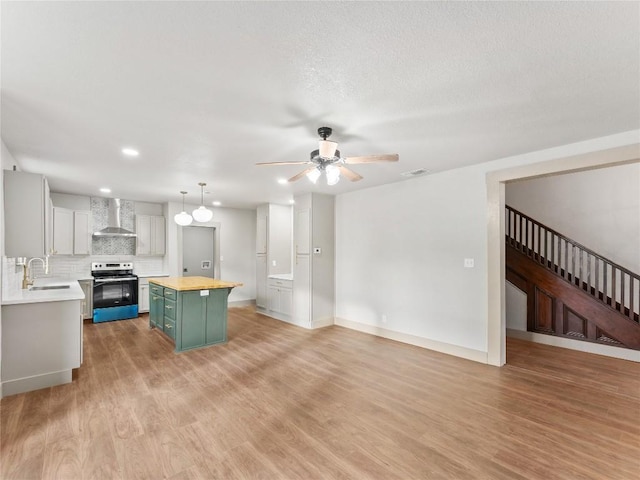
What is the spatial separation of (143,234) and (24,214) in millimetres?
3572

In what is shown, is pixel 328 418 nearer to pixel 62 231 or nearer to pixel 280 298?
pixel 280 298

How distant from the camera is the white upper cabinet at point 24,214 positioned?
3.03m

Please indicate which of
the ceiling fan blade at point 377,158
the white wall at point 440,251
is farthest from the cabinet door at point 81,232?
the ceiling fan blade at point 377,158

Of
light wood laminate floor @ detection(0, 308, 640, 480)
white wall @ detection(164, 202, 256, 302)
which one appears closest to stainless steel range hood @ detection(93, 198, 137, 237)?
white wall @ detection(164, 202, 256, 302)

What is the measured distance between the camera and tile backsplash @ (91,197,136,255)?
630 cm

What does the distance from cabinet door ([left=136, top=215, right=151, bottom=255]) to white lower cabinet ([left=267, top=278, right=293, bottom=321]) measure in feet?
8.99

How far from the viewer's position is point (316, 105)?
231cm

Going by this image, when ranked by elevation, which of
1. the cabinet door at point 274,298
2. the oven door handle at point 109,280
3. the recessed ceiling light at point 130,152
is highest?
the recessed ceiling light at point 130,152

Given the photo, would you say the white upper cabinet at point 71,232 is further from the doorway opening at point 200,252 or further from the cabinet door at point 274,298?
the cabinet door at point 274,298

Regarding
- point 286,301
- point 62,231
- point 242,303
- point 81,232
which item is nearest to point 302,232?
point 286,301

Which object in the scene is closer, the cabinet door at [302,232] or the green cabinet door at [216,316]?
the green cabinet door at [216,316]

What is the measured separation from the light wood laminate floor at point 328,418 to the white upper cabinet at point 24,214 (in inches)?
56.8

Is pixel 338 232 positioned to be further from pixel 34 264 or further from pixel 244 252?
pixel 34 264

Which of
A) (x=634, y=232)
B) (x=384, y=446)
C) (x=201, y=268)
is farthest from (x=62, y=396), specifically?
(x=634, y=232)
